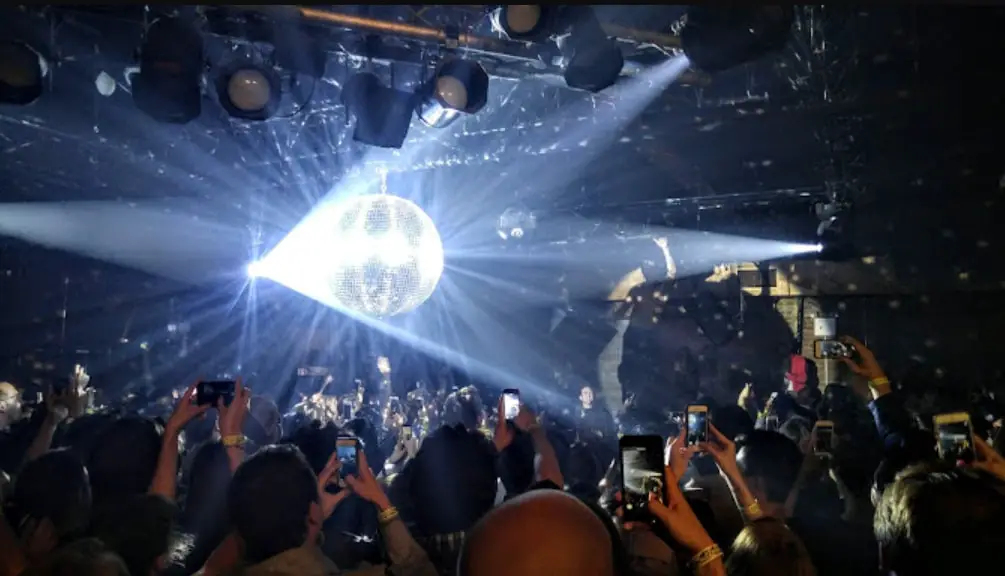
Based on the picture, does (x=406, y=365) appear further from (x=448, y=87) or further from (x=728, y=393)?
(x=448, y=87)

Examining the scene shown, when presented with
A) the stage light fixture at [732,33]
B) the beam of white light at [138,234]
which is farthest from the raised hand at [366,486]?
the beam of white light at [138,234]

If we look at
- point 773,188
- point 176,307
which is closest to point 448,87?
point 773,188

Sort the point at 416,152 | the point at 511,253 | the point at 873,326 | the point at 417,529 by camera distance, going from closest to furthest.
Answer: the point at 417,529
the point at 873,326
the point at 416,152
the point at 511,253

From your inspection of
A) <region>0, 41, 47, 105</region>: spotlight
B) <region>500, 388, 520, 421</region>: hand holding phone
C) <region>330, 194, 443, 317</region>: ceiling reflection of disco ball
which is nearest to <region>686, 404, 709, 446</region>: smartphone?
<region>500, 388, 520, 421</region>: hand holding phone

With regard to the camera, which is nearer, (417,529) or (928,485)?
(928,485)

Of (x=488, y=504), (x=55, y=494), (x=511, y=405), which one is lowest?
(x=488, y=504)

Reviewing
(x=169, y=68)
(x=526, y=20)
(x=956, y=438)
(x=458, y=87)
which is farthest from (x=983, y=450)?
(x=169, y=68)

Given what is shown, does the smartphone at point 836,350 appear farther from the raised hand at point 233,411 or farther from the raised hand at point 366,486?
the raised hand at point 233,411

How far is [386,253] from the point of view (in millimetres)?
7832

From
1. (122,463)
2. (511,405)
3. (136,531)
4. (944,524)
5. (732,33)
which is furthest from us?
(732,33)

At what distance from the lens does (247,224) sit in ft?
31.8

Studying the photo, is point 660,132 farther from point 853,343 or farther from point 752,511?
point 752,511

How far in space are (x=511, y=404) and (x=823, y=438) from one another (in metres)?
1.16

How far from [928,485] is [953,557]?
13 cm
